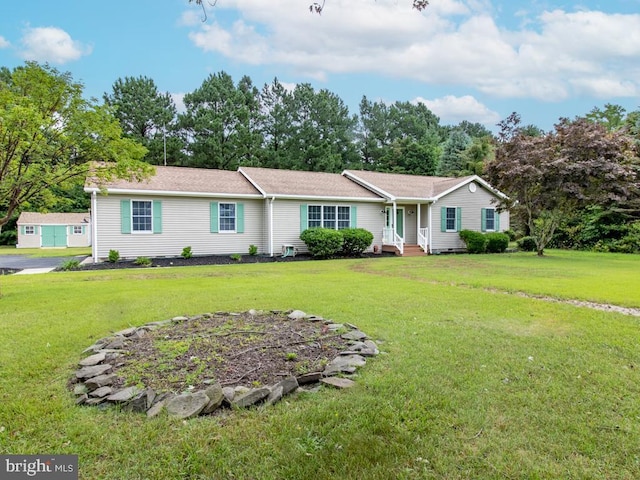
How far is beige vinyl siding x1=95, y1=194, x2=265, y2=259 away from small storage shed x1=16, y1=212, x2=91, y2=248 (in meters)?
21.8

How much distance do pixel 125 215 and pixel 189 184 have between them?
2.84 meters

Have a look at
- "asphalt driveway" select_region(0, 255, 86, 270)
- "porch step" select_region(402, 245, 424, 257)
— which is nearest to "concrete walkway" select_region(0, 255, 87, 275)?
"asphalt driveway" select_region(0, 255, 86, 270)

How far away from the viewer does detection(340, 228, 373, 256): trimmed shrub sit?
57.3ft

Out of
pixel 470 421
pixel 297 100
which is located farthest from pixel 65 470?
pixel 297 100

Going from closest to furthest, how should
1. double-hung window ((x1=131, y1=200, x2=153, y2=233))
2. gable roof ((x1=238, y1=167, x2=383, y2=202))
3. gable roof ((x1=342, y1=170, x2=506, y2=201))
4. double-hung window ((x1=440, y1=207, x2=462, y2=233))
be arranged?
→ double-hung window ((x1=131, y1=200, x2=153, y2=233))
gable roof ((x1=238, y1=167, x2=383, y2=202))
gable roof ((x1=342, y1=170, x2=506, y2=201))
double-hung window ((x1=440, y1=207, x2=462, y2=233))

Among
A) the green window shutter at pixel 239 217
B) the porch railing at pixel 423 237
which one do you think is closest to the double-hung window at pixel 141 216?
the green window shutter at pixel 239 217

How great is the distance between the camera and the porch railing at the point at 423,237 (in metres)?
19.8

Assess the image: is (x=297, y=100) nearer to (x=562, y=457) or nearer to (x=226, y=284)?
(x=226, y=284)

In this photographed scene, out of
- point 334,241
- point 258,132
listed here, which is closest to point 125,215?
point 334,241

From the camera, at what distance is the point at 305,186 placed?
18.6 m

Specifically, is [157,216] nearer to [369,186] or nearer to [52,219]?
[369,186]

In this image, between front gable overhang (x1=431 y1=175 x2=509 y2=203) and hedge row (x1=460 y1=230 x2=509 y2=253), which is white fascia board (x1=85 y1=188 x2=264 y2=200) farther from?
hedge row (x1=460 y1=230 x2=509 y2=253)

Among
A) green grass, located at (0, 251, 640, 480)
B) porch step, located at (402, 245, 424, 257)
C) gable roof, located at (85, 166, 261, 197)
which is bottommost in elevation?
green grass, located at (0, 251, 640, 480)

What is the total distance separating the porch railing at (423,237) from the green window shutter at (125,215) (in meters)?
13.5
